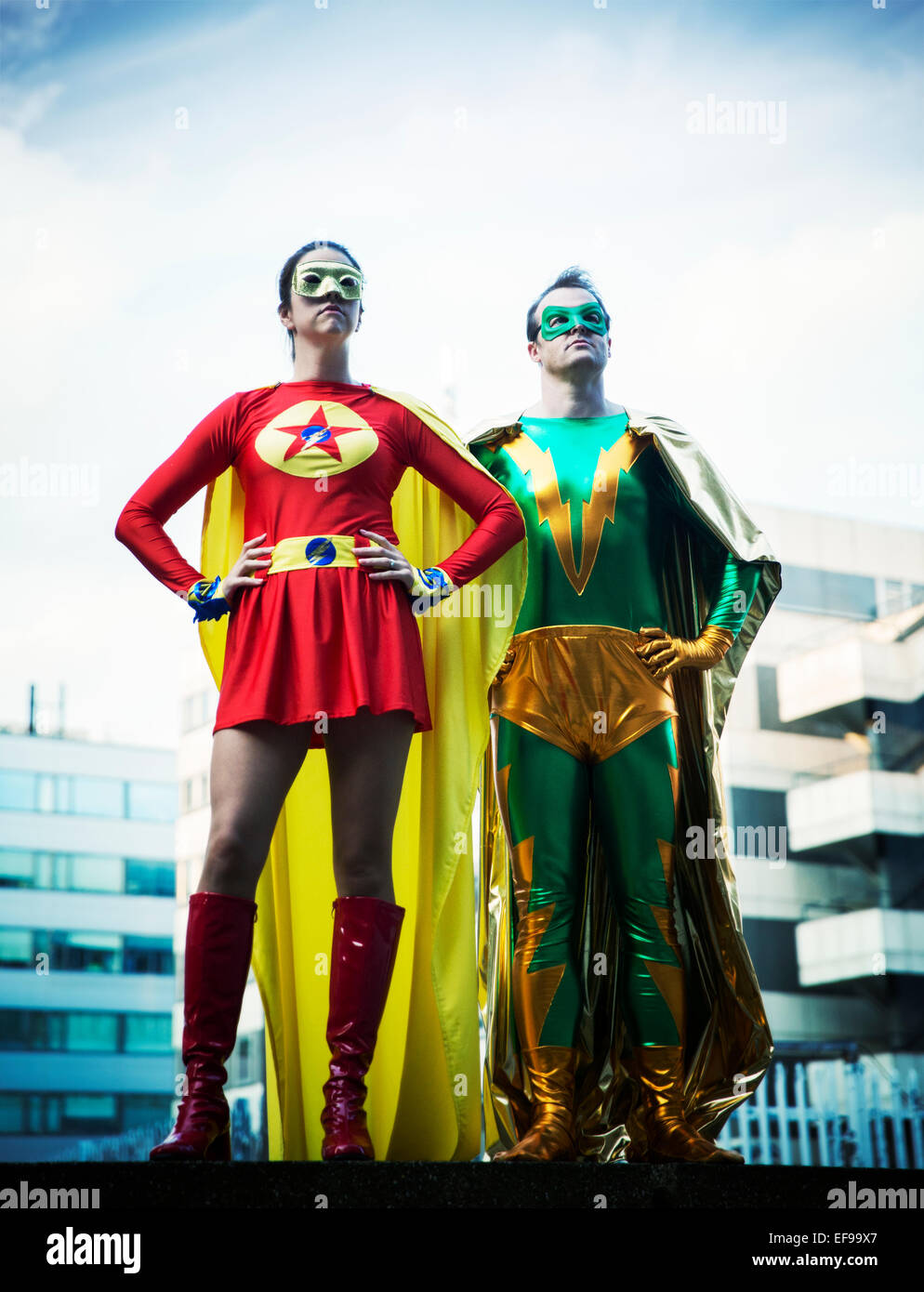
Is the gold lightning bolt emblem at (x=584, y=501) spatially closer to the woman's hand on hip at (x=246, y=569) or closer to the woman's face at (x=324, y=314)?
the woman's face at (x=324, y=314)

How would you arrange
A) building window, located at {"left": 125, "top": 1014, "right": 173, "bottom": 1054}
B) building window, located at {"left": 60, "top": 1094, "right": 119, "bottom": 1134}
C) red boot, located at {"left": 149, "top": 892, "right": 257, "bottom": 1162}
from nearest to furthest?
red boot, located at {"left": 149, "top": 892, "right": 257, "bottom": 1162} < building window, located at {"left": 60, "top": 1094, "right": 119, "bottom": 1134} < building window, located at {"left": 125, "top": 1014, "right": 173, "bottom": 1054}

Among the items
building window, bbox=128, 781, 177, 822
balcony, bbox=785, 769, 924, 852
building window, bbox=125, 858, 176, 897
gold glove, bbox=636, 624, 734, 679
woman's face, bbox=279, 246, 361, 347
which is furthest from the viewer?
building window, bbox=128, 781, 177, 822

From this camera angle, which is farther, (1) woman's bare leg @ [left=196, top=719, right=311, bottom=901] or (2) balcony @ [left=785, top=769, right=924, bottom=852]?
(2) balcony @ [left=785, top=769, right=924, bottom=852]

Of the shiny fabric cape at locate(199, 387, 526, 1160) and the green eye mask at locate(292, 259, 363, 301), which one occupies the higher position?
the green eye mask at locate(292, 259, 363, 301)

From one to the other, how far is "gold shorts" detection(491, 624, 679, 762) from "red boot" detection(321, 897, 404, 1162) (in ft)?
2.33

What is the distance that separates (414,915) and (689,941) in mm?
779

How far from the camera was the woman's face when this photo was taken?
365 centimetres

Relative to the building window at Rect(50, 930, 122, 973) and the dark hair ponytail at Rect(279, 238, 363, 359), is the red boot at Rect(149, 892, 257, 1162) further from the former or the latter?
the building window at Rect(50, 930, 122, 973)

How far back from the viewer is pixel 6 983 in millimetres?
25188

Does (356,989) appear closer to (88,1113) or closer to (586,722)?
(586,722)

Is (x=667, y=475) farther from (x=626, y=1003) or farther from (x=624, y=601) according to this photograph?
(x=626, y=1003)

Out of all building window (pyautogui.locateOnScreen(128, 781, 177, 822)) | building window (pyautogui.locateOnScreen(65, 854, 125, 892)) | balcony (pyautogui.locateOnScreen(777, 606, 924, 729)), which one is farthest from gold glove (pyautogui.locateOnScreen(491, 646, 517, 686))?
building window (pyautogui.locateOnScreen(128, 781, 177, 822))

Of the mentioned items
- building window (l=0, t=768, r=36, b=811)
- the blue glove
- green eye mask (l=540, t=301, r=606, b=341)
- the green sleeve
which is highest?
building window (l=0, t=768, r=36, b=811)
